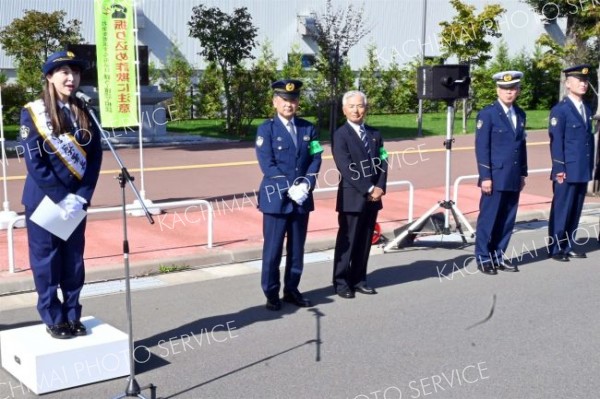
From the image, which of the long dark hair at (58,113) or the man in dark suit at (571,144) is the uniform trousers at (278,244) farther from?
the man in dark suit at (571,144)

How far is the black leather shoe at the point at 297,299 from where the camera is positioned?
729 centimetres

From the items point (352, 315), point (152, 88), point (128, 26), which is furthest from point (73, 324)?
point (152, 88)

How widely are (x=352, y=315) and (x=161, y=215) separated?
16.8 feet

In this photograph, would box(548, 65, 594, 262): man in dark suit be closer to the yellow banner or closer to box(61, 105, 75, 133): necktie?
box(61, 105, 75, 133): necktie

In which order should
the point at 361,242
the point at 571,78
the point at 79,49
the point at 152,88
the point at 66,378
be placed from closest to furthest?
the point at 66,378, the point at 361,242, the point at 571,78, the point at 79,49, the point at 152,88

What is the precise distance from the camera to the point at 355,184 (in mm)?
7438

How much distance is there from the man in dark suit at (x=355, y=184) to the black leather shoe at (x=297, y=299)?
1.52 ft

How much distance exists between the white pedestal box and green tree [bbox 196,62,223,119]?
22879mm

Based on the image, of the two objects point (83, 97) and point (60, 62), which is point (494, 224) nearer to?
point (83, 97)

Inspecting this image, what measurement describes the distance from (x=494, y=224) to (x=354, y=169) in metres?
2.02

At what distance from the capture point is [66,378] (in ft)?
17.3

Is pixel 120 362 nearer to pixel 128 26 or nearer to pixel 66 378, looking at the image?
pixel 66 378

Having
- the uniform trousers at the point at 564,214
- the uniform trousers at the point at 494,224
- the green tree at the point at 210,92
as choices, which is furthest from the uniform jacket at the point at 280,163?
the green tree at the point at 210,92

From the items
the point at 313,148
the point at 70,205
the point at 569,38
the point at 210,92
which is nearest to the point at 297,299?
the point at 313,148
